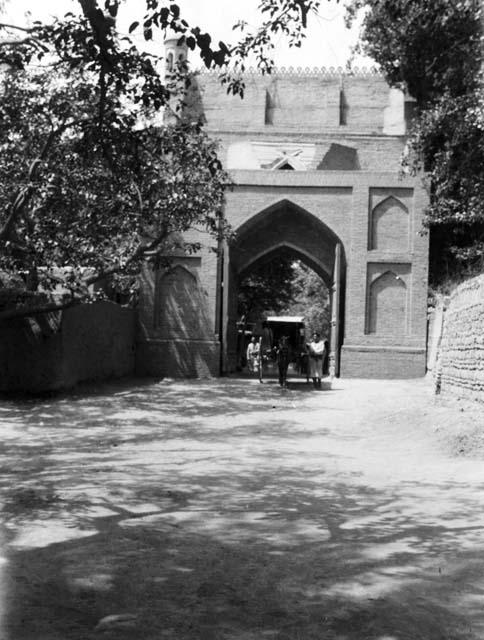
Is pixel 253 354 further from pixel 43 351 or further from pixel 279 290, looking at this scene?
pixel 279 290

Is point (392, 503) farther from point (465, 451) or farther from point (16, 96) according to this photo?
point (16, 96)

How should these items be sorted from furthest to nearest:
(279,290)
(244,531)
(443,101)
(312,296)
→ 1. (312,296)
2. (279,290)
3. (443,101)
4. (244,531)

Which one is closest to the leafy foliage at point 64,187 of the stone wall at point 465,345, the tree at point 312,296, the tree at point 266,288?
the stone wall at point 465,345

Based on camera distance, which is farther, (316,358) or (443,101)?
(443,101)

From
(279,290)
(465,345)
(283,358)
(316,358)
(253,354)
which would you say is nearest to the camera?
(465,345)

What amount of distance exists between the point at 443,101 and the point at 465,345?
982 centimetres

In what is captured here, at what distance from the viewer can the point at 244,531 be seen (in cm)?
571

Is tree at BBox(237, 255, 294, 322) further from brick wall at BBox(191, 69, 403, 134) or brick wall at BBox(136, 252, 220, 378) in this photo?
brick wall at BBox(136, 252, 220, 378)

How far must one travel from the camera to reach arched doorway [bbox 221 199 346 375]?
23844mm

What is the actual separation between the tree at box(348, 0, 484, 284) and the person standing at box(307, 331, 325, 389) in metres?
5.42

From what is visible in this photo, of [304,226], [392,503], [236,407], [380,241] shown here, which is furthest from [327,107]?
[392,503]

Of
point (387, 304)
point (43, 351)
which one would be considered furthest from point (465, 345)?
point (387, 304)

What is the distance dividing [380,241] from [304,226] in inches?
119

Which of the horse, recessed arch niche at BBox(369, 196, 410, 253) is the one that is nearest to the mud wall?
the horse
